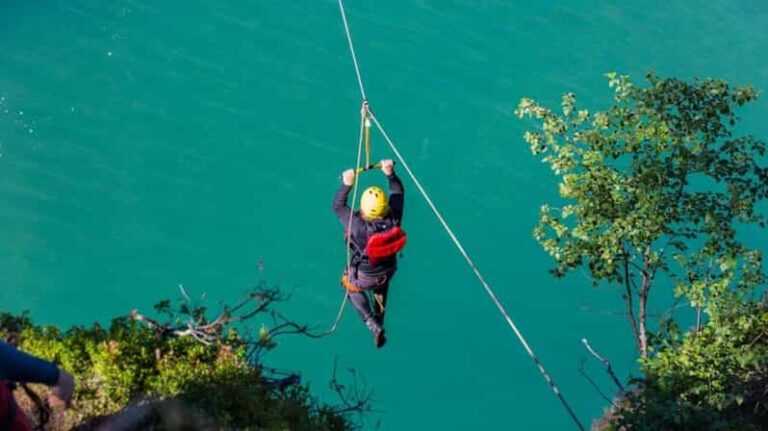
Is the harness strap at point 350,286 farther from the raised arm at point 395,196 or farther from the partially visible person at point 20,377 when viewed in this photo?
the partially visible person at point 20,377

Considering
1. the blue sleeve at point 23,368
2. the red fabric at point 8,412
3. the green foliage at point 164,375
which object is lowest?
the red fabric at point 8,412

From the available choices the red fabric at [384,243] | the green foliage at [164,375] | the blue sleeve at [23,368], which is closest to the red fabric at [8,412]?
the blue sleeve at [23,368]

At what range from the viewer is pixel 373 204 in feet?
23.9

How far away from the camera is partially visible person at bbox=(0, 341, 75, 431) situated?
3.42 meters

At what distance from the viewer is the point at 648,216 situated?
327 inches

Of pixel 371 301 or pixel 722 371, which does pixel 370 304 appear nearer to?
pixel 371 301

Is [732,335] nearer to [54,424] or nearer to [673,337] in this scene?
[673,337]

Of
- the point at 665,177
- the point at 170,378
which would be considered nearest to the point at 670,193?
the point at 665,177

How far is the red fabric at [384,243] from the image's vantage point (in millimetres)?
7203

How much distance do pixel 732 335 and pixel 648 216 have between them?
120 cm

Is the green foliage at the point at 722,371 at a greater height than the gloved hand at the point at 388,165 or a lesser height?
lesser

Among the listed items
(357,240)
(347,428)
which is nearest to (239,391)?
(347,428)

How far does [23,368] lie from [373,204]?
4063 mm

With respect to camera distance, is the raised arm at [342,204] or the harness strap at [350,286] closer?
the raised arm at [342,204]
